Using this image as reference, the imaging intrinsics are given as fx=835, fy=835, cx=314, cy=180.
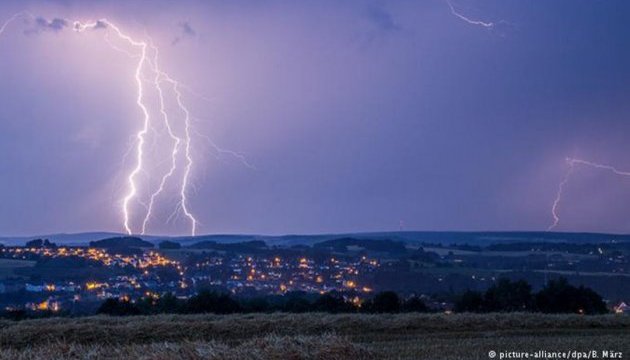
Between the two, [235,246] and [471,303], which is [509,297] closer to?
[471,303]

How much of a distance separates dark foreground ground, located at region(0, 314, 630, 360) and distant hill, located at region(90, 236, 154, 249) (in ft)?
141

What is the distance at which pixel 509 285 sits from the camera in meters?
→ 28.4

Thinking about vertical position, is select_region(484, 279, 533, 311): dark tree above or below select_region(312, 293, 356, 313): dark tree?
above

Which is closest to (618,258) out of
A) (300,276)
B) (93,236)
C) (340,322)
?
(300,276)

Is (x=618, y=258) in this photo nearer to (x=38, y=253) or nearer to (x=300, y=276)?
(x=300, y=276)

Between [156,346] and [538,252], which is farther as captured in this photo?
[538,252]

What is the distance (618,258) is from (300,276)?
1080 inches

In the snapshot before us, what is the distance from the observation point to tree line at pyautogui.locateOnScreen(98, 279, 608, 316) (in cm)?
2555

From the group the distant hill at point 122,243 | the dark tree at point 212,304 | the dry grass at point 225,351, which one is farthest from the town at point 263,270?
the dry grass at point 225,351

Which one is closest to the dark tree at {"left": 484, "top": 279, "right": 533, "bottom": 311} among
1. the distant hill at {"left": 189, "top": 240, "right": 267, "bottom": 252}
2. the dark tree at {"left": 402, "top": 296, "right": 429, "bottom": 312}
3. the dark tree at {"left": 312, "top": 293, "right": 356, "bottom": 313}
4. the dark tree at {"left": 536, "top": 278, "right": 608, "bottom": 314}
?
the dark tree at {"left": 536, "top": 278, "right": 608, "bottom": 314}

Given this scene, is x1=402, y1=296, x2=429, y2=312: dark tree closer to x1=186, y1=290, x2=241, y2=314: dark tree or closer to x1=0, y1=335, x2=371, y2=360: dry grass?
x1=186, y1=290, x2=241, y2=314: dark tree

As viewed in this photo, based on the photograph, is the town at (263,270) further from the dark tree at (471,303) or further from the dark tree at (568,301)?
the dark tree at (568,301)

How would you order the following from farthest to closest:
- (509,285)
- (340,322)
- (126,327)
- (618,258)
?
(618,258) < (509,285) < (340,322) < (126,327)

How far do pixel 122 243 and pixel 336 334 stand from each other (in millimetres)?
49072
